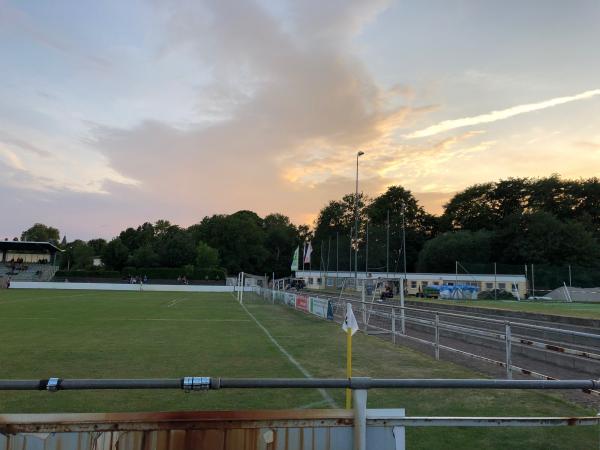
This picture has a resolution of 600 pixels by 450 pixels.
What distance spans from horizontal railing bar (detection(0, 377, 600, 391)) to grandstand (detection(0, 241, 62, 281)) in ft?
243

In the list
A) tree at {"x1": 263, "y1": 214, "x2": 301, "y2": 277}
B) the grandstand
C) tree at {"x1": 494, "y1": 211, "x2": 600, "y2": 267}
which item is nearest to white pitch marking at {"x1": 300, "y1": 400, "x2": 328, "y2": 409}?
the grandstand

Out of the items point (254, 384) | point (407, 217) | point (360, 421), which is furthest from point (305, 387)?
point (407, 217)

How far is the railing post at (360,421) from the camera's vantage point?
2.92 meters

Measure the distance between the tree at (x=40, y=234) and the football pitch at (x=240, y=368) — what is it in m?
152

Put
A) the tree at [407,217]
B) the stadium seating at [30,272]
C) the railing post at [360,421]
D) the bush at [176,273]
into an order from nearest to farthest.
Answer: the railing post at [360,421], the stadium seating at [30,272], the bush at [176,273], the tree at [407,217]

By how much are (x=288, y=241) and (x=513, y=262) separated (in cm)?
6361

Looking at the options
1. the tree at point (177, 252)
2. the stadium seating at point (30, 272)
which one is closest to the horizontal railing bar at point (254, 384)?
the stadium seating at point (30, 272)

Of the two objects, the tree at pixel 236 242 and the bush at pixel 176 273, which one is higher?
the tree at pixel 236 242

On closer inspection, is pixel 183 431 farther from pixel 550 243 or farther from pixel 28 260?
pixel 28 260

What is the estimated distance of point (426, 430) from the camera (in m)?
5.53

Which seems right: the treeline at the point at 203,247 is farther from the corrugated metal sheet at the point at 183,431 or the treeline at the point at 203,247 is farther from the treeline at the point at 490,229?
the corrugated metal sheet at the point at 183,431

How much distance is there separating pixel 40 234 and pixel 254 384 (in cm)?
17219

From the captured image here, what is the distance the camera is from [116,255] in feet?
323

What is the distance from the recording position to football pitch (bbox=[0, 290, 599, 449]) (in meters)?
6.21
